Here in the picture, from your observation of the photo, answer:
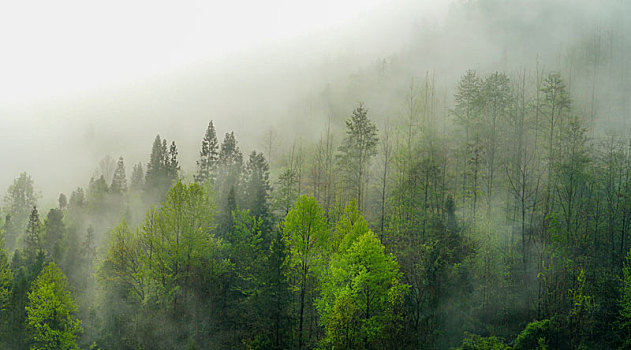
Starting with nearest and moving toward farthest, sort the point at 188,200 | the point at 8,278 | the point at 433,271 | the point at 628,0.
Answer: the point at 433,271 < the point at 188,200 < the point at 8,278 < the point at 628,0

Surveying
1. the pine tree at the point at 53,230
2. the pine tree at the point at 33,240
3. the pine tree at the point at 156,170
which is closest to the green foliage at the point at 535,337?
the pine tree at the point at 156,170

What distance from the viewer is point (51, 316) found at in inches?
1400

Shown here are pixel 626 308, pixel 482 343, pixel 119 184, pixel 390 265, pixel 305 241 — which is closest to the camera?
pixel 482 343

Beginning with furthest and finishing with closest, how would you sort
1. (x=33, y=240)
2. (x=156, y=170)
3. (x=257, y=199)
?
(x=156, y=170), (x=33, y=240), (x=257, y=199)

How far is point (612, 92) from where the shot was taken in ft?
252

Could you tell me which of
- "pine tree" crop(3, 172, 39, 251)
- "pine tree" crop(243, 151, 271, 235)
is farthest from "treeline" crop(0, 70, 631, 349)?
"pine tree" crop(3, 172, 39, 251)

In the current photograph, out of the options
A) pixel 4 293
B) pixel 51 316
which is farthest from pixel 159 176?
pixel 51 316

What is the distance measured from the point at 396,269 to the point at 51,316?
31.6 metres

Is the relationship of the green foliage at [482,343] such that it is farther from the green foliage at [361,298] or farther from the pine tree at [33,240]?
the pine tree at [33,240]

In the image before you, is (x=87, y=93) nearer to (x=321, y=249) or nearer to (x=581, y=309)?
(x=321, y=249)

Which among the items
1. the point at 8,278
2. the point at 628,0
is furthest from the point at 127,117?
the point at 628,0

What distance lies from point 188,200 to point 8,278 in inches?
969

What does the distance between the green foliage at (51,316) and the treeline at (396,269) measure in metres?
0.17

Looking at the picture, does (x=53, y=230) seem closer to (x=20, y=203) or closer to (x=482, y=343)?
(x=20, y=203)
